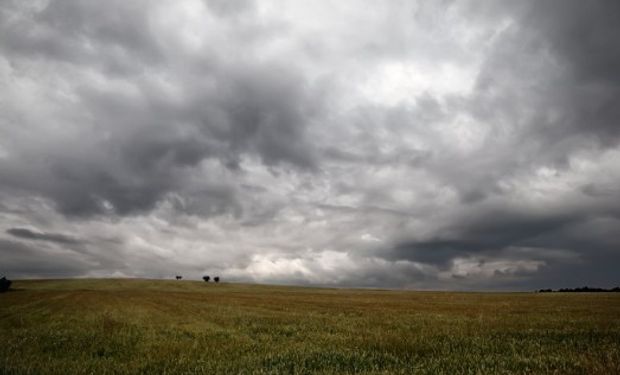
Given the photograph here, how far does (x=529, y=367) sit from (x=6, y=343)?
18117mm

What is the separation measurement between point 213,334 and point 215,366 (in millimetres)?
8024

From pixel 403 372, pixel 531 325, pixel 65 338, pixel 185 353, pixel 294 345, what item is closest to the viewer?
pixel 403 372

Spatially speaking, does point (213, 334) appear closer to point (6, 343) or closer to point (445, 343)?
point (6, 343)

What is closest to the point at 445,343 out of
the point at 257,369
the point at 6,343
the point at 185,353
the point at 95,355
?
the point at 257,369

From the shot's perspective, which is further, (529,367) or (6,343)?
(6,343)

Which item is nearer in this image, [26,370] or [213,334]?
[26,370]

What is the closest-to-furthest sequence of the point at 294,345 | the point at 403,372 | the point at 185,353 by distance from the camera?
1. the point at 403,372
2. the point at 185,353
3. the point at 294,345

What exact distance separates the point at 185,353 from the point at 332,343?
515cm

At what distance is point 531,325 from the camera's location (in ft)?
72.0

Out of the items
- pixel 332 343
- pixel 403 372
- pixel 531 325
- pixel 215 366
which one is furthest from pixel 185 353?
pixel 531 325

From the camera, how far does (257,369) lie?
10.6m

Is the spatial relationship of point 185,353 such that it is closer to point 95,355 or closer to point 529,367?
point 95,355

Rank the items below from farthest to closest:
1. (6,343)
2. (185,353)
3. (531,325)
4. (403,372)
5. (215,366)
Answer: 1. (531,325)
2. (6,343)
3. (185,353)
4. (215,366)
5. (403,372)

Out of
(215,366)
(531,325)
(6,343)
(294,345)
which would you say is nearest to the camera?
(215,366)
